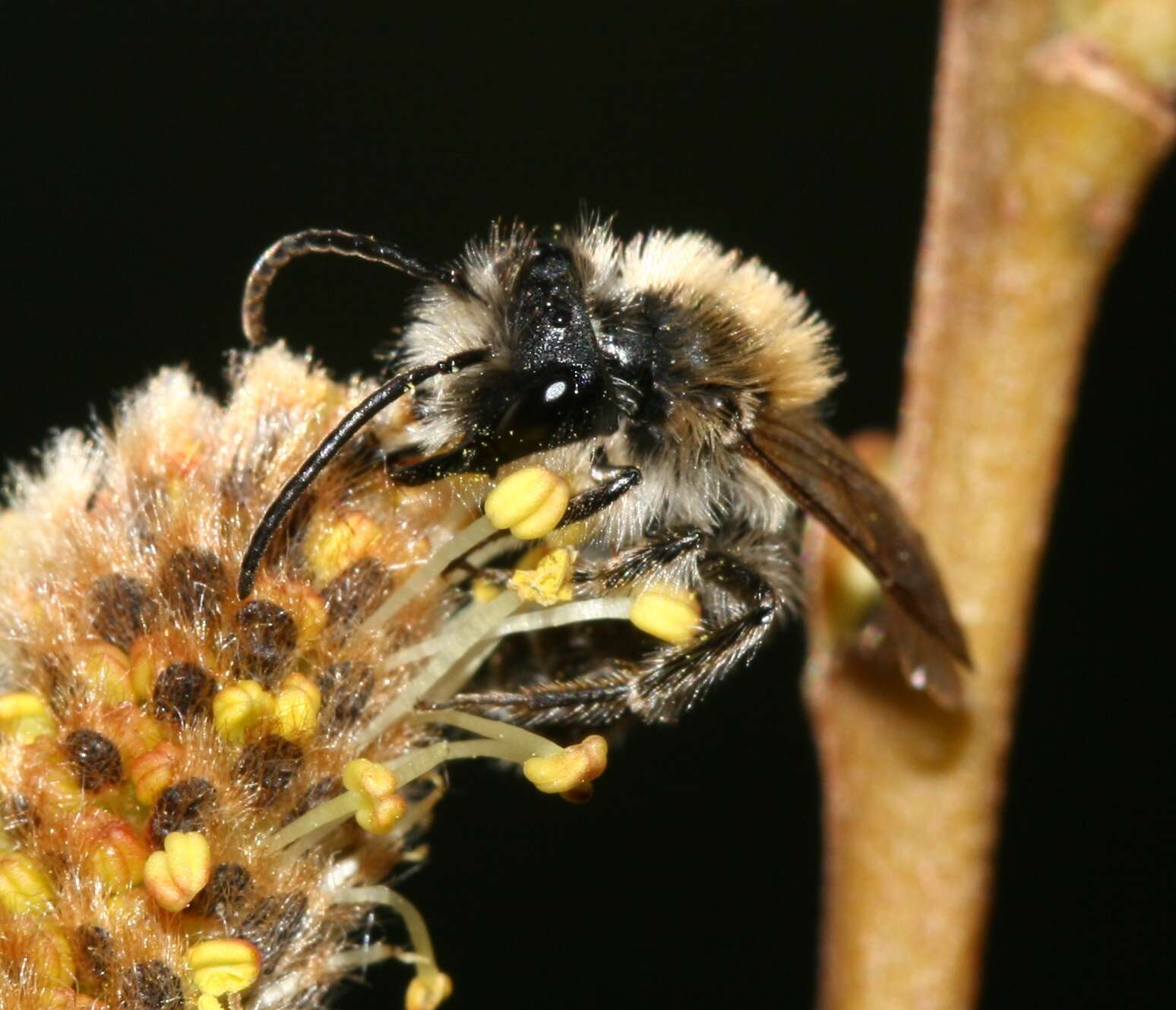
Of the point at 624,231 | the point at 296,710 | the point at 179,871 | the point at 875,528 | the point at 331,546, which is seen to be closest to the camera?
the point at 179,871

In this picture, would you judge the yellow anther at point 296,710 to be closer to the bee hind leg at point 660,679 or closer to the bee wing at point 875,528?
the bee hind leg at point 660,679

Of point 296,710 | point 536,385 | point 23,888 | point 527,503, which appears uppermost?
point 536,385

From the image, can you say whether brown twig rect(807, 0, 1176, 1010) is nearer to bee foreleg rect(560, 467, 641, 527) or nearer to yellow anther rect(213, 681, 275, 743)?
bee foreleg rect(560, 467, 641, 527)

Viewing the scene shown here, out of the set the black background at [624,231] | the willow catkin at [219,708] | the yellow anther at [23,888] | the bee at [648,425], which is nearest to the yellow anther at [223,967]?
the willow catkin at [219,708]

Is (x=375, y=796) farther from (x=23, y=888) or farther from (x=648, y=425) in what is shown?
(x=648, y=425)

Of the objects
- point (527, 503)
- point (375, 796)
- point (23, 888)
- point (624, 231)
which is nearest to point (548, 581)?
point (527, 503)

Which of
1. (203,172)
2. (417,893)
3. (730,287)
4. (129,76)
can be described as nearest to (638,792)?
(417,893)
